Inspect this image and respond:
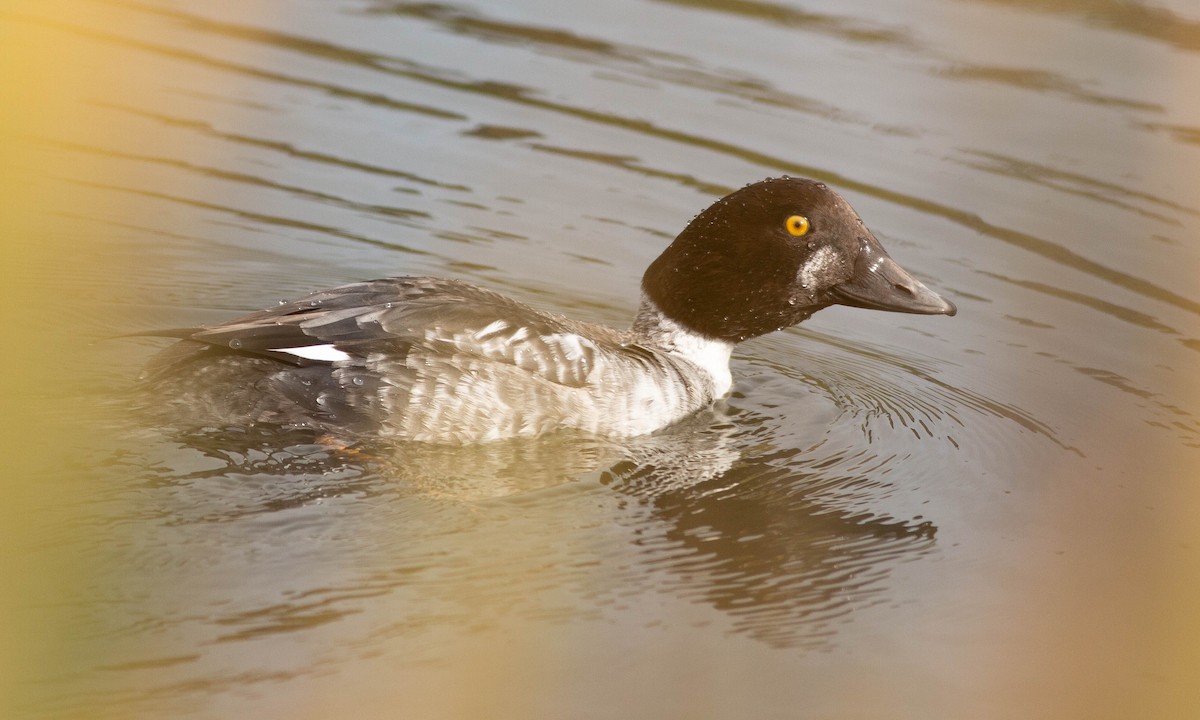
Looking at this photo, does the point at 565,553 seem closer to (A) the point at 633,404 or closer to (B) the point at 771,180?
(A) the point at 633,404

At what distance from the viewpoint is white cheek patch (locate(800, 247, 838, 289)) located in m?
6.61

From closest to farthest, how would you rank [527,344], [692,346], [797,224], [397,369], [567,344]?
[397,369]
[527,344]
[567,344]
[797,224]
[692,346]

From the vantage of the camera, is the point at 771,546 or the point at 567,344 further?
the point at 567,344

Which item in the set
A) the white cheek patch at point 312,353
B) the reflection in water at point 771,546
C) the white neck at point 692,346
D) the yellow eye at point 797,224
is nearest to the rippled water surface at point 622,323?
the reflection in water at point 771,546

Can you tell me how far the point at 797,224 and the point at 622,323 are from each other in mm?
1476

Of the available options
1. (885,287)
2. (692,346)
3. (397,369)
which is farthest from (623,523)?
(885,287)

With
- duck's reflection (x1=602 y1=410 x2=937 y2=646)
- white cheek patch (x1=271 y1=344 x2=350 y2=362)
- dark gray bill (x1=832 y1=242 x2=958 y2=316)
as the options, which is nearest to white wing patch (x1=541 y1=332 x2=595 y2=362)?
duck's reflection (x1=602 y1=410 x2=937 y2=646)

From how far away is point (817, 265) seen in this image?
6.63 meters

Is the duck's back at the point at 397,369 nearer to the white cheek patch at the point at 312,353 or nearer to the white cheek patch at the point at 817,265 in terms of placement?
the white cheek patch at the point at 312,353

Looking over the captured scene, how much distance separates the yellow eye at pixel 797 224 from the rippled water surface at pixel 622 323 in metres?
0.87

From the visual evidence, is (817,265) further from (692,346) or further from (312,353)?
(312,353)

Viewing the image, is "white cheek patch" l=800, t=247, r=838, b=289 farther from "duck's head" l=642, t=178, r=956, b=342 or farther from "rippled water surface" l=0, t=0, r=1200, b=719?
"rippled water surface" l=0, t=0, r=1200, b=719

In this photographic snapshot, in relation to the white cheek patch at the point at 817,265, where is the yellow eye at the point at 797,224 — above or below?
above

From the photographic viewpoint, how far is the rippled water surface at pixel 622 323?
14.3 ft
